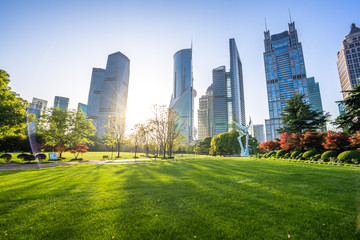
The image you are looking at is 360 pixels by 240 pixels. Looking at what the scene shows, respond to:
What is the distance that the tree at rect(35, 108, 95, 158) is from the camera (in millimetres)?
27016

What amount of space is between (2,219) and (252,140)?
6685cm

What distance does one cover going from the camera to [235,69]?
605ft

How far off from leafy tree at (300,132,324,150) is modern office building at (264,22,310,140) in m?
161

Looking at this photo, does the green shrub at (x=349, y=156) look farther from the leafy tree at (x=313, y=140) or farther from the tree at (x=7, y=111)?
the tree at (x=7, y=111)

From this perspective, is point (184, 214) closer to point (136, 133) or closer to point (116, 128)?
point (136, 133)

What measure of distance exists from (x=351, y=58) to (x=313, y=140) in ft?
407

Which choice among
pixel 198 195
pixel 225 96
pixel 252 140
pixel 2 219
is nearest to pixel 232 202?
pixel 198 195

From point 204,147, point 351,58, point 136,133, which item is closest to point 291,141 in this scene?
point 136,133

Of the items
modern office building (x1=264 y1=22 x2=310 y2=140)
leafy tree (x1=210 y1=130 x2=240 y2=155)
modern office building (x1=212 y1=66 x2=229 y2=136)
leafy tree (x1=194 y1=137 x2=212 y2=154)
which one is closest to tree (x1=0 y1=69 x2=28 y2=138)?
leafy tree (x1=210 y1=130 x2=240 y2=155)

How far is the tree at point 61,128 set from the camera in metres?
27.0

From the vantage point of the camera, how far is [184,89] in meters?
174

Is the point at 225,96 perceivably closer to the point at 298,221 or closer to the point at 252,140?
the point at 252,140

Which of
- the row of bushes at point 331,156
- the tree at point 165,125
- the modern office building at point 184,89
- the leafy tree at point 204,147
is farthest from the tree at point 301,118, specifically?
the modern office building at point 184,89

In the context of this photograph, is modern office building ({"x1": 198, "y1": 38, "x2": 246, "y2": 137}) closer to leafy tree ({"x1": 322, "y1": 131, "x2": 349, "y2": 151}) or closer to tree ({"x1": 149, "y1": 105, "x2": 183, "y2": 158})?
tree ({"x1": 149, "y1": 105, "x2": 183, "y2": 158})
